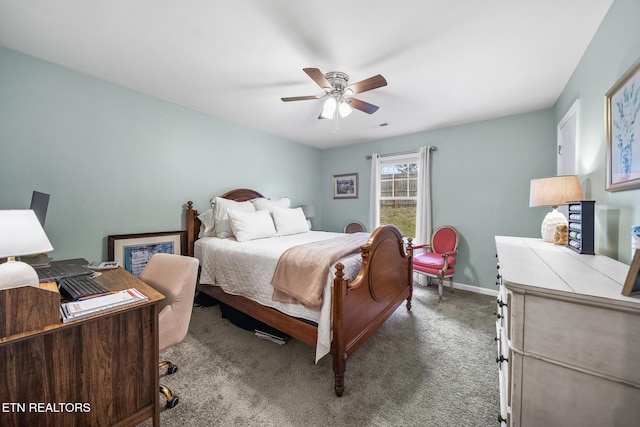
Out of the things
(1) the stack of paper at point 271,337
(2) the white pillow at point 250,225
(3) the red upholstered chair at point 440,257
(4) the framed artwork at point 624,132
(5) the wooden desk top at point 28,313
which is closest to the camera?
Answer: (5) the wooden desk top at point 28,313

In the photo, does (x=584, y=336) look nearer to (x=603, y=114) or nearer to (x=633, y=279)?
(x=633, y=279)

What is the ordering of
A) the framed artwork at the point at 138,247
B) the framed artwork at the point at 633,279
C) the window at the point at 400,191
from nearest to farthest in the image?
the framed artwork at the point at 633,279
the framed artwork at the point at 138,247
the window at the point at 400,191

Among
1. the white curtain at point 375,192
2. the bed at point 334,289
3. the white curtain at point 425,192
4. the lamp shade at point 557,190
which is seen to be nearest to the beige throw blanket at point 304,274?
the bed at point 334,289

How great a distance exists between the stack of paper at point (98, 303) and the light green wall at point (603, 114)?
2542mm

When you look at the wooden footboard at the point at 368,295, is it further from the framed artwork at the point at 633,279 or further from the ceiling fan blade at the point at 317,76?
the ceiling fan blade at the point at 317,76

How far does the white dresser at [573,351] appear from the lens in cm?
73

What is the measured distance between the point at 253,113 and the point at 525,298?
325cm

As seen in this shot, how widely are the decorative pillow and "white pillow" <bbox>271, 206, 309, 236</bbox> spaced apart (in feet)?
2.59

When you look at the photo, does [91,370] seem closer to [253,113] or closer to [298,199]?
[253,113]

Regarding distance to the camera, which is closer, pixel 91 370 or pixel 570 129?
→ pixel 91 370

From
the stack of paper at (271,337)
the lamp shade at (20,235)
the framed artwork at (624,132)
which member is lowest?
the stack of paper at (271,337)

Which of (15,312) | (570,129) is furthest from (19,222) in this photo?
(570,129)

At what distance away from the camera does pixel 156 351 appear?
4.14ft

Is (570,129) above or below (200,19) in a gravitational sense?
below
